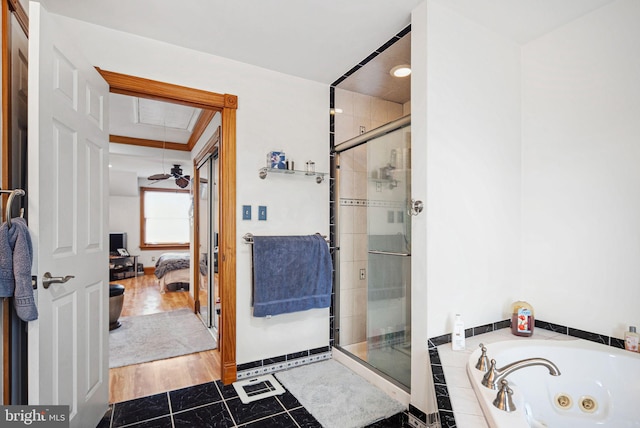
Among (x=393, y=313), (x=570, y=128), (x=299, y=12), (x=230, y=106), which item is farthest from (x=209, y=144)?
(x=570, y=128)

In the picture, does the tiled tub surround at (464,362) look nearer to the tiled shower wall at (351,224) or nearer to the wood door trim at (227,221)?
the tiled shower wall at (351,224)

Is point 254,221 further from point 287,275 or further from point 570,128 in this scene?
point 570,128

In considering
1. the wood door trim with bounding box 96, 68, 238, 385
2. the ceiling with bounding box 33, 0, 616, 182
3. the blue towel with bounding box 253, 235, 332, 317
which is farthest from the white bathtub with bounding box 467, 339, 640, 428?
the ceiling with bounding box 33, 0, 616, 182

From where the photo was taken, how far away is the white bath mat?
6.93 feet

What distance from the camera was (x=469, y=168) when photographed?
1.96 meters

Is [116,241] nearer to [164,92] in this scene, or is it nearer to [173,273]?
[173,273]

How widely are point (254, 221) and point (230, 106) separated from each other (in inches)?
33.6

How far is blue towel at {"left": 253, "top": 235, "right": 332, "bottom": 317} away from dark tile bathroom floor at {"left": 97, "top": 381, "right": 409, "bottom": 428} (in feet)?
1.87

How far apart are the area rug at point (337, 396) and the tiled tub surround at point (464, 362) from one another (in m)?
0.54

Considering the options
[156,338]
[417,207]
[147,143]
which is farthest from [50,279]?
[147,143]

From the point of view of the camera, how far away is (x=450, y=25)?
1857 mm

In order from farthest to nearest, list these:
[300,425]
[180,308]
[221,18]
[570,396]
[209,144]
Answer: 1. [180,308]
2. [209,144]
3. [221,18]
4. [300,425]
5. [570,396]

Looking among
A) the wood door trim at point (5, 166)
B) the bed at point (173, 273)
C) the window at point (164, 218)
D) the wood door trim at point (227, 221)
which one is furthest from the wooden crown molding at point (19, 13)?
the window at point (164, 218)

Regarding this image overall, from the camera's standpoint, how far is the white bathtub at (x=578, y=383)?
1509 mm
